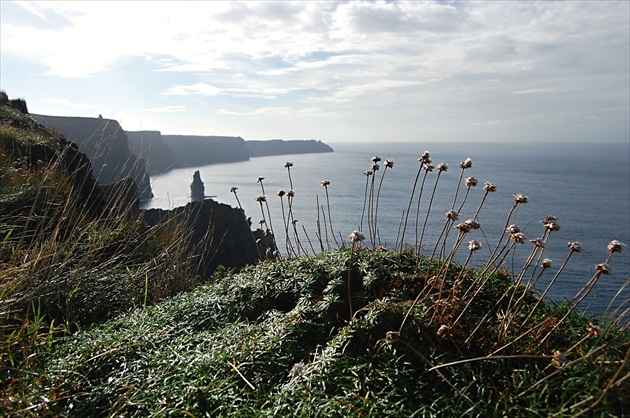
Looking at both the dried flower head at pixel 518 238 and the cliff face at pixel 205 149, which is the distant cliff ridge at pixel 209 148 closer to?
the cliff face at pixel 205 149

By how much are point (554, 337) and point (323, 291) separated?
160cm

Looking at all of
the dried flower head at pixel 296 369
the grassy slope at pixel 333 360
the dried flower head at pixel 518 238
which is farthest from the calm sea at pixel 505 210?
the dried flower head at pixel 518 238

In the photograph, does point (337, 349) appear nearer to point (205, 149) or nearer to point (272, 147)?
point (205, 149)

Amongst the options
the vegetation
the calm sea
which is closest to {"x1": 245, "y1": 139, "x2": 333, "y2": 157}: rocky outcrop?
the calm sea

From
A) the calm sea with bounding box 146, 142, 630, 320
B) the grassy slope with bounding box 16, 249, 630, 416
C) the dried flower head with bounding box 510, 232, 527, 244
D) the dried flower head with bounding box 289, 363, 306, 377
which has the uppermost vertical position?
the dried flower head with bounding box 510, 232, 527, 244

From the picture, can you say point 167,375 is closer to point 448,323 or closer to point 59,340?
point 59,340

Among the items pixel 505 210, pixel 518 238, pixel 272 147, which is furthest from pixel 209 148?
pixel 518 238

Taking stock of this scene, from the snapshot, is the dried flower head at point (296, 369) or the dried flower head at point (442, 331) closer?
the dried flower head at point (296, 369)

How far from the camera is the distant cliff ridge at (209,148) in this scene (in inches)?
4449

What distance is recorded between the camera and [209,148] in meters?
137

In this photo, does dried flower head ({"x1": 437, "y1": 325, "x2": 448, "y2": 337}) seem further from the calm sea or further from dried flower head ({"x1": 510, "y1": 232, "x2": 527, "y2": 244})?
the calm sea

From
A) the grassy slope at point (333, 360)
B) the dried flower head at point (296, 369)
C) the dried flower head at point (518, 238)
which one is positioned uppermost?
the dried flower head at point (518, 238)

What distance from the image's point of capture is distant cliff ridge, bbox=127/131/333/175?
113000 mm

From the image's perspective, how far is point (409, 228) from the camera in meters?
31.4
